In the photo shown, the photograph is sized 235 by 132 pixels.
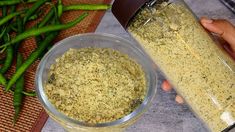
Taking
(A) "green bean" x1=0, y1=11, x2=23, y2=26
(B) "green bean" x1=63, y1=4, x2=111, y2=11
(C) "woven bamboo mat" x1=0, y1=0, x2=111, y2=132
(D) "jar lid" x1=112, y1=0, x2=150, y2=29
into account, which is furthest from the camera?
(B) "green bean" x1=63, y1=4, x2=111, y2=11

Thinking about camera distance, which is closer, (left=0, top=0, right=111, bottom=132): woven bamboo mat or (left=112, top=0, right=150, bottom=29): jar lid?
(left=112, top=0, right=150, bottom=29): jar lid

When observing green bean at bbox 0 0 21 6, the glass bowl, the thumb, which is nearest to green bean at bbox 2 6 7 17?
green bean at bbox 0 0 21 6

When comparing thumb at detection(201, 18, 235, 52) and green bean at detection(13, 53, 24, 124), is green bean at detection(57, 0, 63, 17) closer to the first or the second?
green bean at detection(13, 53, 24, 124)

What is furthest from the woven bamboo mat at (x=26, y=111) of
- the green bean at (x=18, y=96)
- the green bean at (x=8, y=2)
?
the green bean at (x=8, y=2)

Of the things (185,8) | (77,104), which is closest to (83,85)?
(77,104)

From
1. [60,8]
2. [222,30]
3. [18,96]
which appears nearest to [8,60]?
[18,96]

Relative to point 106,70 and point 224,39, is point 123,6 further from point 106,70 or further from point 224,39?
point 224,39
